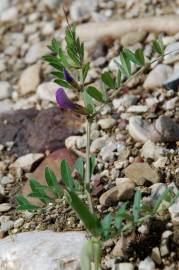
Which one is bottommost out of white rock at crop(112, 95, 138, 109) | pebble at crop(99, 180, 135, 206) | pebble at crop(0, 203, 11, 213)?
pebble at crop(0, 203, 11, 213)

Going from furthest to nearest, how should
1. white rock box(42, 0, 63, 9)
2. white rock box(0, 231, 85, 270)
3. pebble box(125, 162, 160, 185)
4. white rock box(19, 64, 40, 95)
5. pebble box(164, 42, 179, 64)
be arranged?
white rock box(42, 0, 63, 9), white rock box(19, 64, 40, 95), pebble box(164, 42, 179, 64), pebble box(125, 162, 160, 185), white rock box(0, 231, 85, 270)

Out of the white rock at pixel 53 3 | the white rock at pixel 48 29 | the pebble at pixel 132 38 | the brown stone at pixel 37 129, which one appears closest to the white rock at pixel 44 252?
the brown stone at pixel 37 129

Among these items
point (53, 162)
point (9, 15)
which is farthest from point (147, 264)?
point (9, 15)

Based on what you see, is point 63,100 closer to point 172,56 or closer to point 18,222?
point 18,222

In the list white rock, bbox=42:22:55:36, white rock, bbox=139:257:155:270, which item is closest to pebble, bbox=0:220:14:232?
white rock, bbox=139:257:155:270

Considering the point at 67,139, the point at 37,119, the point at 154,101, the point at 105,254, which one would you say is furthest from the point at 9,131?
the point at 105,254

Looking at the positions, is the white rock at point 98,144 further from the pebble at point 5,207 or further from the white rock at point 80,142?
the pebble at point 5,207

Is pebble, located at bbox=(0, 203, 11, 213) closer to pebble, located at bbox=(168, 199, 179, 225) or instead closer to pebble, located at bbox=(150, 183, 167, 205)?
pebble, located at bbox=(150, 183, 167, 205)
